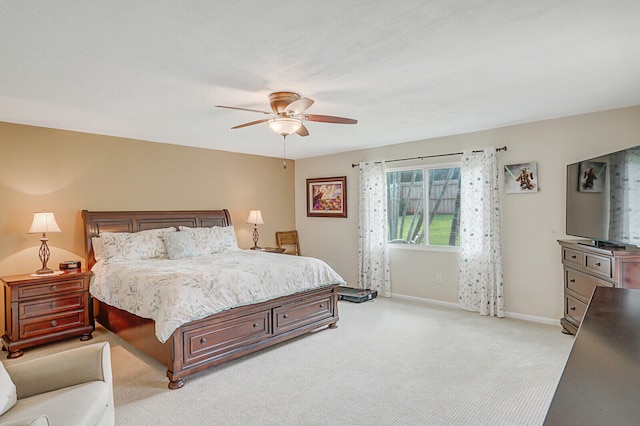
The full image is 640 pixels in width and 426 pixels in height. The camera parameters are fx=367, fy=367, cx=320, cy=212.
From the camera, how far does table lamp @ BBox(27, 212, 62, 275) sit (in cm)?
386

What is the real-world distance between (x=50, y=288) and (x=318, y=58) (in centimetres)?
359

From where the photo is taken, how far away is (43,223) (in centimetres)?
389

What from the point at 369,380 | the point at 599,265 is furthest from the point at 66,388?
the point at 599,265

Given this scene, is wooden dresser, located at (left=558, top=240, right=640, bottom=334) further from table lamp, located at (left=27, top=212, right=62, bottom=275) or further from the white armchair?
table lamp, located at (left=27, top=212, right=62, bottom=275)

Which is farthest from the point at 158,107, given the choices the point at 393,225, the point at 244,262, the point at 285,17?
the point at 393,225

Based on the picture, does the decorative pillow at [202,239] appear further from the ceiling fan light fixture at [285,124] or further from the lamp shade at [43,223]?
the ceiling fan light fixture at [285,124]

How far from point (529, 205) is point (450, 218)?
105cm

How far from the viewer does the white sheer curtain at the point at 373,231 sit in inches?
228

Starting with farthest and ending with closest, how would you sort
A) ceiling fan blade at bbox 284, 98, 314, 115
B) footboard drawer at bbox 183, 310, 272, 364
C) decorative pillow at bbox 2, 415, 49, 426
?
footboard drawer at bbox 183, 310, 272, 364 < ceiling fan blade at bbox 284, 98, 314, 115 < decorative pillow at bbox 2, 415, 49, 426

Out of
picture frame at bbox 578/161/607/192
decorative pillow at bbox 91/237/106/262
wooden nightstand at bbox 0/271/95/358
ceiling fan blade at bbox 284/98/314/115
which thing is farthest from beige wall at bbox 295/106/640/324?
wooden nightstand at bbox 0/271/95/358

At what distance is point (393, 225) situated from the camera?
232 inches

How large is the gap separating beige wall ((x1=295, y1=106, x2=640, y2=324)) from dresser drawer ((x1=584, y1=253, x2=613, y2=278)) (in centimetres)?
78

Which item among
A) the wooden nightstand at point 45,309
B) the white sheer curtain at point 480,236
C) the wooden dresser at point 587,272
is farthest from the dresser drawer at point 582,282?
the wooden nightstand at point 45,309

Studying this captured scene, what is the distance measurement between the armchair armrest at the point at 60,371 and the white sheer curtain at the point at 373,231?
433 centimetres
